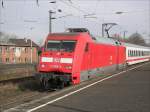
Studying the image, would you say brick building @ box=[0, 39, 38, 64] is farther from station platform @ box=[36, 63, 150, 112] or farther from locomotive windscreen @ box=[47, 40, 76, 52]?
station platform @ box=[36, 63, 150, 112]

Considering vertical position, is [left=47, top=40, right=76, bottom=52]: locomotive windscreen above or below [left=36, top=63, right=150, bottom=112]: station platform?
above

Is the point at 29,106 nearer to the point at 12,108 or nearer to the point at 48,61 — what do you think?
the point at 12,108

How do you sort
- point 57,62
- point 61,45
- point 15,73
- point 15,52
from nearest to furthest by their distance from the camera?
1. point 57,62
2. point 61,45
3. point 15,73
4. point 15,52

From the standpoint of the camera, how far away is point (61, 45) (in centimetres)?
2008

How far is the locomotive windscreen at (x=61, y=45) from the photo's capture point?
19.8 meters

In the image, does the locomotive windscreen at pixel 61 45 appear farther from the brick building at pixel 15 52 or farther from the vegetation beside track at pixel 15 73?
the brick building at pixel 15 52

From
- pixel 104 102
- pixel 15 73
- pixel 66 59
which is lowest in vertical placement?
pixel 15 73

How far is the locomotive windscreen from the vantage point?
19.8 meters

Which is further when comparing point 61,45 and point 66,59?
point 61,45

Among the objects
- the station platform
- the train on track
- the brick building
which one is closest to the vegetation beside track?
the train on track

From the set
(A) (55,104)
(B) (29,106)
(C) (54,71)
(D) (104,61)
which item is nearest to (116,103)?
(A) (55,104)

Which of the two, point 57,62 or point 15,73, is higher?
point 57,62

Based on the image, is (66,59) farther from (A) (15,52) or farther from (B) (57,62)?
(A) (15,52)

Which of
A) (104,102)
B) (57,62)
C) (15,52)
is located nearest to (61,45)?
(57,62)
